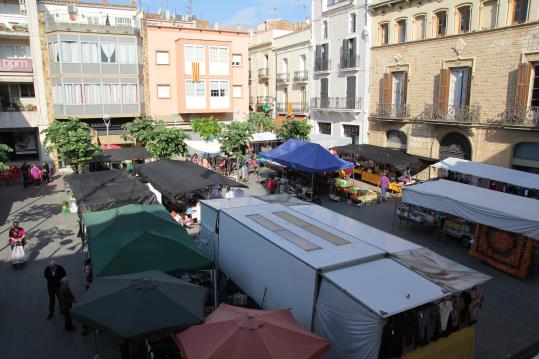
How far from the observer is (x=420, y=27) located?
27.4 metres

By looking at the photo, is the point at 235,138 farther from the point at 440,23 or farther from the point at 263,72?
the point at 263,72

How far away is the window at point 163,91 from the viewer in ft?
120

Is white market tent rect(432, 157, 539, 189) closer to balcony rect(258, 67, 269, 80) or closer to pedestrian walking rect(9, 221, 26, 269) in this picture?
pedestrian walking rect(9, 221, 26, 269)

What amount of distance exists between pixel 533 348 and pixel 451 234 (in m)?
6.43

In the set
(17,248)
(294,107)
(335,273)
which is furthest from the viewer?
(294,107)

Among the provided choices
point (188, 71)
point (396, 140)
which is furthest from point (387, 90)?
point (188, 71)

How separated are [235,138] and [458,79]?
14.0 m

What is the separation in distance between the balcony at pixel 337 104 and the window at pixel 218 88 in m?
8.05

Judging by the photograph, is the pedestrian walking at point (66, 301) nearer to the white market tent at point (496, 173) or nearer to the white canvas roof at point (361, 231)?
the white canvas roof at point (361, 231)

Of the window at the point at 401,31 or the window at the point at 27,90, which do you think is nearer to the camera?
the window at the point at 401,31

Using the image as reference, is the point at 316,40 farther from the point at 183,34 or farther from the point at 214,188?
the point at 214,188

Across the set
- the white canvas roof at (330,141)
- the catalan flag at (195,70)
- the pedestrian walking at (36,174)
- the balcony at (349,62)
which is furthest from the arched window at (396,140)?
the pedestrian walking at (36,174)

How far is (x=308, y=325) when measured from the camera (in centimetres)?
754

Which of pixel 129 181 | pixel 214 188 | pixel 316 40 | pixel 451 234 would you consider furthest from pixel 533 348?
pixel 316 40
